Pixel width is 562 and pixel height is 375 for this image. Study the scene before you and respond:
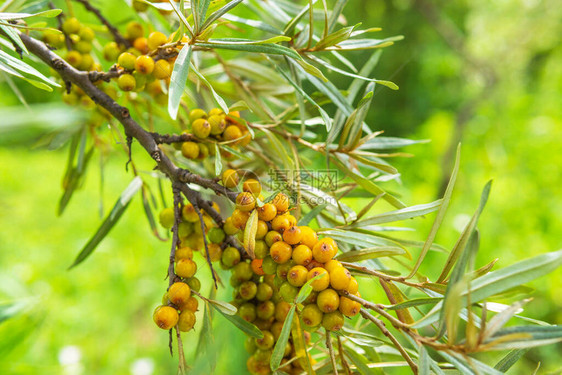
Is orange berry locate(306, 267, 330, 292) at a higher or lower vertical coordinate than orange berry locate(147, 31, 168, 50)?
lower

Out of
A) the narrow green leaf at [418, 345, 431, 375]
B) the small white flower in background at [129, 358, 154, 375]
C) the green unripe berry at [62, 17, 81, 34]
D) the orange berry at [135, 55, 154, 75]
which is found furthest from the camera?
the small white flower in background at [129, 358, 154, 375]

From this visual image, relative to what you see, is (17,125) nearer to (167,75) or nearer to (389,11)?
(167,75)

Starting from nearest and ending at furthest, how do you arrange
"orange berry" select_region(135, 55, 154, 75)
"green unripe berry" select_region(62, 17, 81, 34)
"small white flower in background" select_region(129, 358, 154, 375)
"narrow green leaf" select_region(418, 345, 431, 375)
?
"narrow green leaf" select_region(418, 345, 431, 375) < "orange berry" select_region(135, 55, 154, 75) < "green unripe berry" select_region(62, 17, 81, 34) < "small white flower in background" select_region(129, 358, 154, 375)

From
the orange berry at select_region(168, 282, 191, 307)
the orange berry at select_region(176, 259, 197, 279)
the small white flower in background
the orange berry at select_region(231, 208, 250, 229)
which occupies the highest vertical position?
the orange berry at select_region(231, 208, 250, 229)

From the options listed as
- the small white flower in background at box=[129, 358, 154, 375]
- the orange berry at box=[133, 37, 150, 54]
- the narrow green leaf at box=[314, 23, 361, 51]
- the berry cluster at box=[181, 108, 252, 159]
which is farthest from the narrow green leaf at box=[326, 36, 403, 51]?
the small white flower in background at box=[129, 358, 154, 375]

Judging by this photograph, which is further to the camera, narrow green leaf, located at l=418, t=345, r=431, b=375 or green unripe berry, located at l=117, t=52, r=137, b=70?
green unripe berry, located at l=117, t=52, r=137, b=70

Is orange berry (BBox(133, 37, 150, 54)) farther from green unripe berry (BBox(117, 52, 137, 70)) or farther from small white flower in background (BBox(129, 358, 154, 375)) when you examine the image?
small white flower in background (BBox(129, 358, 154, 375))

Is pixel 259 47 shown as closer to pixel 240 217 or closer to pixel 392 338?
pixel 240 217
